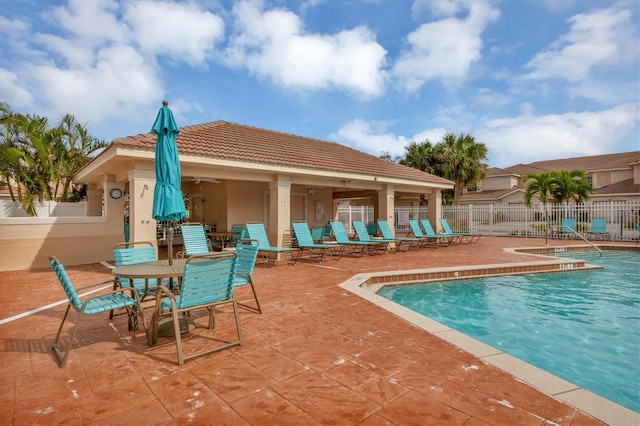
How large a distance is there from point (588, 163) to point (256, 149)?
4066 centimetres

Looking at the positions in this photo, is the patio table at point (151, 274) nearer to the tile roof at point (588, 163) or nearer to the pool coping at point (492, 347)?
the pool coping at point (492, 347)

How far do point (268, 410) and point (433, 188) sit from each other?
55.1 feet

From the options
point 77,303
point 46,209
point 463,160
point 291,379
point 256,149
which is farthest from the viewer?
point 463,160

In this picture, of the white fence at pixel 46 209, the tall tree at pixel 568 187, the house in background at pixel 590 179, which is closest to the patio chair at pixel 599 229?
the tall tree at pixel 568 187

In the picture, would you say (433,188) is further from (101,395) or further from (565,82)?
(101,395)

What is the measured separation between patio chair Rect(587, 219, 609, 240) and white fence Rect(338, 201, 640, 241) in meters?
0.38

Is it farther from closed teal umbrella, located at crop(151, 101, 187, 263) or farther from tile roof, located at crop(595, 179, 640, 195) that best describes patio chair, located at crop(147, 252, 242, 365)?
tile roof, located at crop(595, 179, 640, 195)

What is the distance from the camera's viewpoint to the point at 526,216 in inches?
832

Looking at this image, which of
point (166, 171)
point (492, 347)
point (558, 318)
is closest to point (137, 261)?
point (166, 171)

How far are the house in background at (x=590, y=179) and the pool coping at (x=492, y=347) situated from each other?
2426 centimetres

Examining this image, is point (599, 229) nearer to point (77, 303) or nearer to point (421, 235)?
point (421, 235)

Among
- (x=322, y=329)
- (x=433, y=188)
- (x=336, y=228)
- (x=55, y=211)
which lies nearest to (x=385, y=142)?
(x=433, y=188)

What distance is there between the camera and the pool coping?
2619mm

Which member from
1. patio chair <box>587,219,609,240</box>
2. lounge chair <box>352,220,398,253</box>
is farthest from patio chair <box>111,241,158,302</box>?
patio chair <box>587,219,609,240</box>
